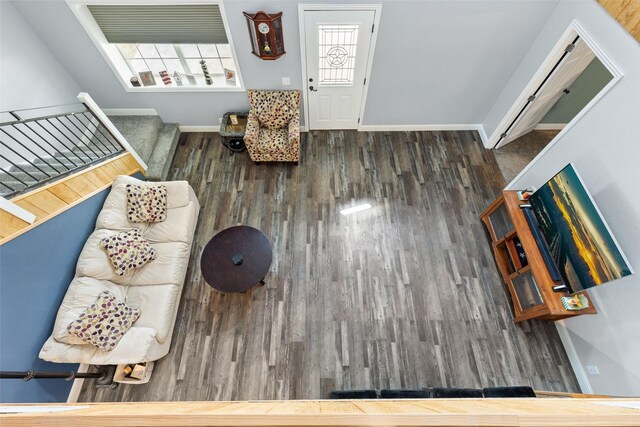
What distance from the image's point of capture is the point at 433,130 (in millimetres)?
4746

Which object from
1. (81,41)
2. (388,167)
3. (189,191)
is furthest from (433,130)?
(81,41)

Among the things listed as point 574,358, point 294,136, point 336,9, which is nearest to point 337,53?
point 336,9

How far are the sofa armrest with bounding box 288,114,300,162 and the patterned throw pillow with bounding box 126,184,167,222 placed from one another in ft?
5.75

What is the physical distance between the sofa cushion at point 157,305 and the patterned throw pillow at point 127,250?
27cm

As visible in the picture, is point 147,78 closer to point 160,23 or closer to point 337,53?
point 160,23

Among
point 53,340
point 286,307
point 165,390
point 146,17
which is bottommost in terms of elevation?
point 165,390

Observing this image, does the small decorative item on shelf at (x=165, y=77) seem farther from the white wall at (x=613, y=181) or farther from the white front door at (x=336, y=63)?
the white wall at (x=613, y=181)

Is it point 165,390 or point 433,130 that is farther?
point 433,130

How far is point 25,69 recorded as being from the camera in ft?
11.0

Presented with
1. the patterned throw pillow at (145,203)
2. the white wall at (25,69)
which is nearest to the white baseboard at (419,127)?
the patterned throw pillow at (145,203)

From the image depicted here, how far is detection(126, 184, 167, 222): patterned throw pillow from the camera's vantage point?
329cm

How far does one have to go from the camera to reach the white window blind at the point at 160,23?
3.35 metres

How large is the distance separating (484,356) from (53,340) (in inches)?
163

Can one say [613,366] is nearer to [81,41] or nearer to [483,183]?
[483,183]
